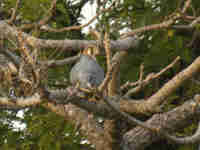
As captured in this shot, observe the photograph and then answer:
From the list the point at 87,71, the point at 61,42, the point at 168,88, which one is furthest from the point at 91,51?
the point at 168,88

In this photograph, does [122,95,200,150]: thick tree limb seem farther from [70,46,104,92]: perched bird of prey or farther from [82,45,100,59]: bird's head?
[82,45,100,59]: bird's head

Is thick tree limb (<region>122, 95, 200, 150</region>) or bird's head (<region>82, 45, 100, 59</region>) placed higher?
bird's head (<region>82, 45, 100, 59</region>)

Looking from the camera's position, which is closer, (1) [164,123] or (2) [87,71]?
(2) [87,71]

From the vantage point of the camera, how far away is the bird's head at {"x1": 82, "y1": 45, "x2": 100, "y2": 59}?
2894 mm

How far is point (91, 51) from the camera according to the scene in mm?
3607

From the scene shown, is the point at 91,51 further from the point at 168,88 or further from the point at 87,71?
the point at 168,88

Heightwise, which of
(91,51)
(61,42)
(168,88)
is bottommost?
(168,88)

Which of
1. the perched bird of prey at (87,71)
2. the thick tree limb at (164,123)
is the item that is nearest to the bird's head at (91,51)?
the perched bird of prey at (87,71)

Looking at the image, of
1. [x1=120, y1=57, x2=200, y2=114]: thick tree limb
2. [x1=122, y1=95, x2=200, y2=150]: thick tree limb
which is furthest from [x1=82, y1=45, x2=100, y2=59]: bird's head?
[x1=122, y1=95, x2=200, y2=150]: thick tree limb

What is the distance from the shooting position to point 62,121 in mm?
4742

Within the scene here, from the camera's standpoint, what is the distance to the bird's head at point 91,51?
9.49 ft

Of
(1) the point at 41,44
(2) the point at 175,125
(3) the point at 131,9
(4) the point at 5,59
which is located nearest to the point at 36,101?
(1) the point at 41,44

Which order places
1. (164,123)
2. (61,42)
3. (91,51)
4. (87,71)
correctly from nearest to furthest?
(61,42) < (91,51) < (87,71) < (164,123)

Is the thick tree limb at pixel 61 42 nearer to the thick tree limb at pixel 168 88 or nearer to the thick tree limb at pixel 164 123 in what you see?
the thick tree limb at pixel 168 88
